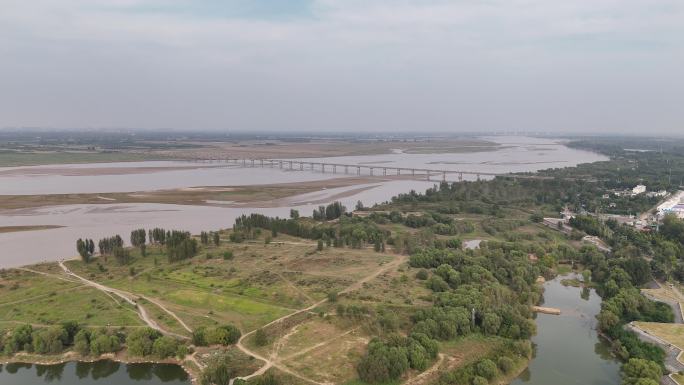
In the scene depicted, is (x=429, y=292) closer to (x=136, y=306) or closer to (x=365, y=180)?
(x=136, y=306)

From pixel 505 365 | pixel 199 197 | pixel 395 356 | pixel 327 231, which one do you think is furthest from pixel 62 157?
pixel 505 365

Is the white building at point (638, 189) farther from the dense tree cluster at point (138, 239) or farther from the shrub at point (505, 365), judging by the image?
the dense tree cluster at point (138, 239)

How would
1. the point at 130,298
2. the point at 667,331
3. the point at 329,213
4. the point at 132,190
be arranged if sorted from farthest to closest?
the point at 132,190, the point at 329,213, the point at 130,298, the point at 667,331

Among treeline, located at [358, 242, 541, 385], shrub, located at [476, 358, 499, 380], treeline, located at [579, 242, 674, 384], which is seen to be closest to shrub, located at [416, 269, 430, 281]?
treeline, located at [358, 242, 541, 385]

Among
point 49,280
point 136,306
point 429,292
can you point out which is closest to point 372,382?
point 429,292

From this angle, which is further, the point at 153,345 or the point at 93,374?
the point at 153,345

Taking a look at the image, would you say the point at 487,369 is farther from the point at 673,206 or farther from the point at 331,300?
the point at 673,206

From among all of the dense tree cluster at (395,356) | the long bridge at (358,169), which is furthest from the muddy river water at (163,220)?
the long bridge at (358,169)
